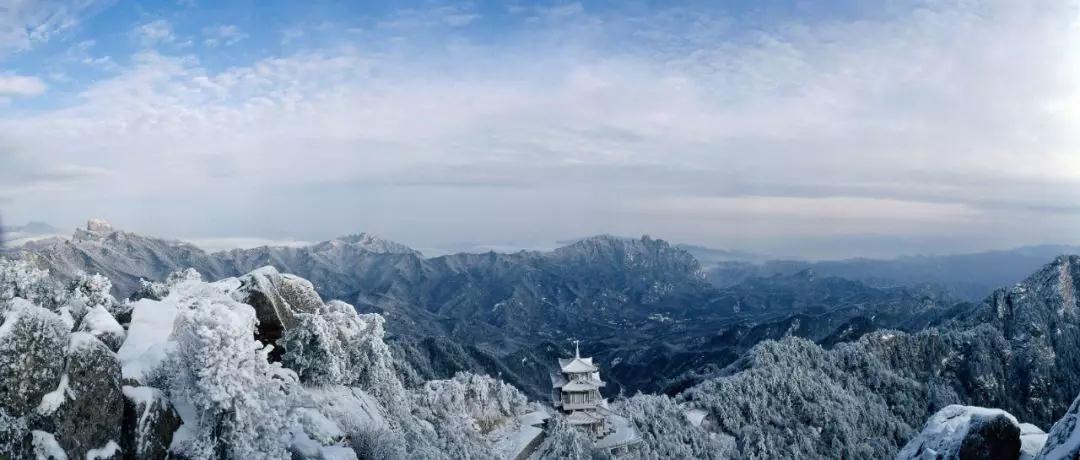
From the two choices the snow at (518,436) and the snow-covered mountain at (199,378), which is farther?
the snow at (518,436)

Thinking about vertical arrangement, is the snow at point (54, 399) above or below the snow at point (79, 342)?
below

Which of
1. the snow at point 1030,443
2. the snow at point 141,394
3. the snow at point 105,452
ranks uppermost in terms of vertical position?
the snow at point 141,394

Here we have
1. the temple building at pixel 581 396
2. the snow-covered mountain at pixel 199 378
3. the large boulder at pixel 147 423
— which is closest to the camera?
the snow-covered mountain at pixel 199 378

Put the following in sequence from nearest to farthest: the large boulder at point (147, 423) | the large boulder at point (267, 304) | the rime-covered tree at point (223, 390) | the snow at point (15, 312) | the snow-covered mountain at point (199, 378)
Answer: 1. the snow at point (15, 312)
2. the snow-covered mountain at point (199, 378)
3. the large boulder at point (147, 423)
4. the rime-covered tree at point (223, 390)
5. the large boulder at point (267, 304)

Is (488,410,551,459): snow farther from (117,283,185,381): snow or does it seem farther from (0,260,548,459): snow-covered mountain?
(117,283,185,381): snow

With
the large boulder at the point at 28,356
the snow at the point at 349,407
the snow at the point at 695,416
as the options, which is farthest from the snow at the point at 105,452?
the snow at the point at 695,416

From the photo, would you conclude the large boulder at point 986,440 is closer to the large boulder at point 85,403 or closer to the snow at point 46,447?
the large boulder at point 85,403

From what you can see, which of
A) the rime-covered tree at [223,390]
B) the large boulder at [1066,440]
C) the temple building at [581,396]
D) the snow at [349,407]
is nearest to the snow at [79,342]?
the rime-covered tree at [223,390]
